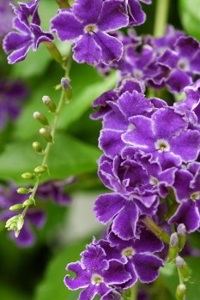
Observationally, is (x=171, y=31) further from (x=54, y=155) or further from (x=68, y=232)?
(x=68, y=232)

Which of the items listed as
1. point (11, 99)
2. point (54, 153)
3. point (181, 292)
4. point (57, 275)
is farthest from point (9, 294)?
point (181, 292)

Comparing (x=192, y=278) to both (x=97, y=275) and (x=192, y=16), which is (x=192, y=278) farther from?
(x=192, y=16)

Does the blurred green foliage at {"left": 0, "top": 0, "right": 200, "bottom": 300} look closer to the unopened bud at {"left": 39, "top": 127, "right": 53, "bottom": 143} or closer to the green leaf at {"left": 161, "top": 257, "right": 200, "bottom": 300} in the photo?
the green leaf at {"left": 161, "top": 257, "right": 200, "bottom": 300}

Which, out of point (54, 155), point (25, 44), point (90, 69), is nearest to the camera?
point (25, 44)

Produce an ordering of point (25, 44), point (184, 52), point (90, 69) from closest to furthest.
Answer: point (25, 44)
point (184, 52)
point (90, 69)

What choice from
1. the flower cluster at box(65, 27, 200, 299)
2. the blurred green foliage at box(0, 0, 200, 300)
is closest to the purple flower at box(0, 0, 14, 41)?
the blurred green foliage at box(0, 0, 200, 300)

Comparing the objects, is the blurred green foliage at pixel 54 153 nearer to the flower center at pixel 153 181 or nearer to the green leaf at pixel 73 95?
the green leaf at pixel 73 95

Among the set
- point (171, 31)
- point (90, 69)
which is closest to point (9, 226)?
point (171, 31)
